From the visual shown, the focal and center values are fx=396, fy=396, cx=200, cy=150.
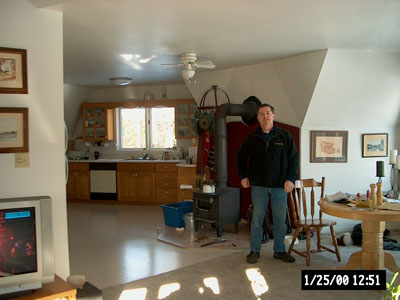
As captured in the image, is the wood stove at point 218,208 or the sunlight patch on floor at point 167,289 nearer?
the sunlight patch on floor at point 167,289

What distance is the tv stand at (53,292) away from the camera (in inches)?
81.9

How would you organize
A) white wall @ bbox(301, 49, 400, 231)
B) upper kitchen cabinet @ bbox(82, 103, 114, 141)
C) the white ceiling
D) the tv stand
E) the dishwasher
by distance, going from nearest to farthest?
1. the tv stand
2. the white ceiling
3. white wall @ bbox(301, 49, 400, 231)
4. the dishwasher
5. upper kitchen cabinet @ bbox(82, 103, 114, 141)

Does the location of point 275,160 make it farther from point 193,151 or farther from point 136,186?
point 136,186

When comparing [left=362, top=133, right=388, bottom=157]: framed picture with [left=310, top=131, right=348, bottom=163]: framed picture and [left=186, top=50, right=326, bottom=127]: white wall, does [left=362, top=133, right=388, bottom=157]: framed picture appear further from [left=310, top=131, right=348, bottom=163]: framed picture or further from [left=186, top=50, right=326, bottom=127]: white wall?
[left=186, top=50, right=326, bottom=127]: white wall

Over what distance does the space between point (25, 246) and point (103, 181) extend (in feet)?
18.9

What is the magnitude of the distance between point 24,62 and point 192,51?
2.29 metres

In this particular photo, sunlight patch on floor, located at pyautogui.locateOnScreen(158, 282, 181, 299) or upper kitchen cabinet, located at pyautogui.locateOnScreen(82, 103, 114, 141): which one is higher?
upper kitchen cabinet, located at pyautogui.locateOnScreen(82, 103, 114, 141)

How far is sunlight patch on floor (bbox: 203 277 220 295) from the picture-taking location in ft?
11.2

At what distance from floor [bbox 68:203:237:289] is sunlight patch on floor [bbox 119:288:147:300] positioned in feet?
0.90

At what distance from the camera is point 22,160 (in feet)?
9.54

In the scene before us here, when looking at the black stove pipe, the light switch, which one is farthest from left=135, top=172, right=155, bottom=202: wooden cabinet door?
the light switch

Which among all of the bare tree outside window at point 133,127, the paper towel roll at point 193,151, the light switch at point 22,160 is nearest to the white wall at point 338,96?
the paper towel roll at point 193,151

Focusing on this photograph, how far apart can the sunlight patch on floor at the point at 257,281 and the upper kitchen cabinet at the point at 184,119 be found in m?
3.94

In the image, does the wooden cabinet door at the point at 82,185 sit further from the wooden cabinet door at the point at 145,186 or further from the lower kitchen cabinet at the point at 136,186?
the wooden cabinet door at the point at 145,186
